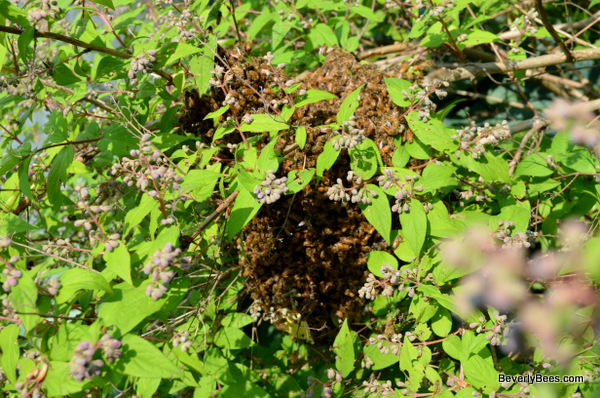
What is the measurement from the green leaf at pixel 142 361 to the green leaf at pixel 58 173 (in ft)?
3.51

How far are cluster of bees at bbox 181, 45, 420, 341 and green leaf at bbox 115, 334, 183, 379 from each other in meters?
0.99

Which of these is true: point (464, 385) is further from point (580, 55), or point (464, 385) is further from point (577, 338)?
point (580, 55)

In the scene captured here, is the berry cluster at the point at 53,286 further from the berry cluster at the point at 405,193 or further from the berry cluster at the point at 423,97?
the berry cluster at the point at 423,97

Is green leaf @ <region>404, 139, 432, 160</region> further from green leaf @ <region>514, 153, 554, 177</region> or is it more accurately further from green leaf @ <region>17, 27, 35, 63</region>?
green leaf @ <region>17, 27, 35, 63</region>

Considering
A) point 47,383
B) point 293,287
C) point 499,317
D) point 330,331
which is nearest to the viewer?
point 47,383

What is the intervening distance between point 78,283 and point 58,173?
877mm

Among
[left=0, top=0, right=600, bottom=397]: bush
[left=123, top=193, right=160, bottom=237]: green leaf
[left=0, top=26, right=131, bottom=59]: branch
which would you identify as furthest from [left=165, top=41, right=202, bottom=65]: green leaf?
[left=123, top=193, right=160, bottom=237]: green leaf

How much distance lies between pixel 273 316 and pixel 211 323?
1.13 ft

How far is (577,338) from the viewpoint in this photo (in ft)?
7.01

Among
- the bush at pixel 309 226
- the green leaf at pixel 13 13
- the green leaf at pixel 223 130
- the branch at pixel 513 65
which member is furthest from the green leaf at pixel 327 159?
the green leaf at pixel 13 13

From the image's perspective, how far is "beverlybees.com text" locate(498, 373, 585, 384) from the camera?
2.17 m

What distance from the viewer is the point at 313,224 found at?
2.46 m

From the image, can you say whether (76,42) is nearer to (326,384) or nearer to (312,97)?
(312,97)

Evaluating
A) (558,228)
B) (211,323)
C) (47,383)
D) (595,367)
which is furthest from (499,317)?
(47,383)
